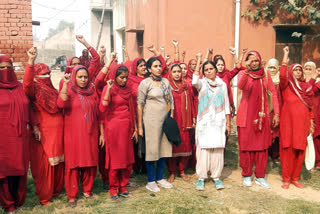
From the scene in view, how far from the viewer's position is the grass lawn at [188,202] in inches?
149

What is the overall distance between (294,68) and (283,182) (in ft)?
5.95

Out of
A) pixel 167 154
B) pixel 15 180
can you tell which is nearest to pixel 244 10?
pixel 167 154

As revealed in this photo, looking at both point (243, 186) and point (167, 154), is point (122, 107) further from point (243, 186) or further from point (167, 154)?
point (243, 186)

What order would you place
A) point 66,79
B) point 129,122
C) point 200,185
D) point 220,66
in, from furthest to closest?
point 220,66 < point 200,185 < point 129,122 < point 66,79

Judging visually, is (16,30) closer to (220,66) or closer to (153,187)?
(220,66)

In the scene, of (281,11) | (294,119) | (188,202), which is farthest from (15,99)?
(281,11)

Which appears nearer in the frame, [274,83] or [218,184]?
[218,184]

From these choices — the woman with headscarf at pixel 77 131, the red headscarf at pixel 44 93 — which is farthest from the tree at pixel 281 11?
the red headscarf at pixel 44 93

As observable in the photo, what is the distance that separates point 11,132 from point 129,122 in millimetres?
1428

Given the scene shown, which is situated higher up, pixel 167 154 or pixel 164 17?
pixel 164 17

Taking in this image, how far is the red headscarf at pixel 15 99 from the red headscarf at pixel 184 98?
213 cm

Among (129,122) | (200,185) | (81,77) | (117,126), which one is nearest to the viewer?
(81,77)

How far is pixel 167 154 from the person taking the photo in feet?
14.4

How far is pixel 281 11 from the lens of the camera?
8.75m
